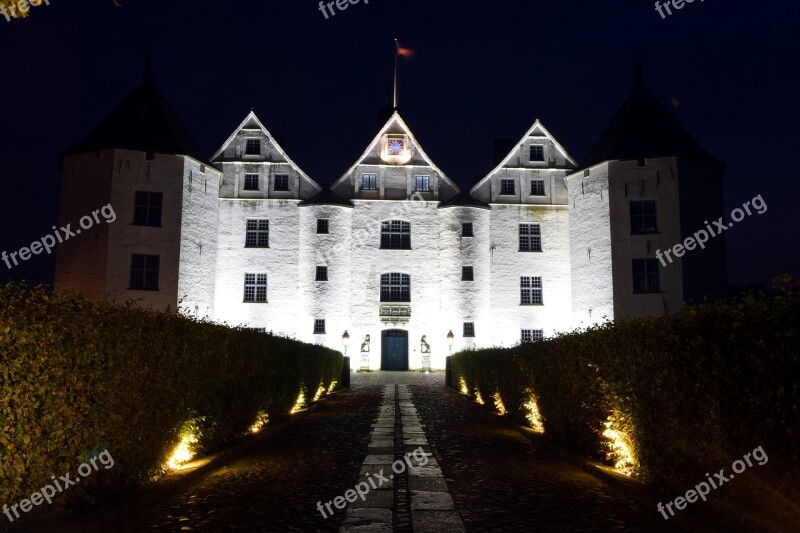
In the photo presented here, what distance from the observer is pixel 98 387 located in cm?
632

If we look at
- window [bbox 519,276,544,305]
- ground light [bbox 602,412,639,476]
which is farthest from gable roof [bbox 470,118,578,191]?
ground light [bbox 602,412,639,476]

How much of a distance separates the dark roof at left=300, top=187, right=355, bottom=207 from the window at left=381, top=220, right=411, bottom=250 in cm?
254

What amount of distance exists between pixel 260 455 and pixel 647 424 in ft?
18.2

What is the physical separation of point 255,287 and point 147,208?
8.07 metres

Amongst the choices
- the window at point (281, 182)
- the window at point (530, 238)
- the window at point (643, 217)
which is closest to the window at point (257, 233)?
the window at point (281, 182)

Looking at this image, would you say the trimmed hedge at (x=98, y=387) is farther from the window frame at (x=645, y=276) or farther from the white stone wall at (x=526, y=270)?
the white stone wall at (x=526, y=270)

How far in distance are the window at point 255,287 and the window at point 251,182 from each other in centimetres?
525

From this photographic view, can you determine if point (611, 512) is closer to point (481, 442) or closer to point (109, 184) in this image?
point (481, 442)

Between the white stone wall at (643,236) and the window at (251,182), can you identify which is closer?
the white stone wall at (643,236)

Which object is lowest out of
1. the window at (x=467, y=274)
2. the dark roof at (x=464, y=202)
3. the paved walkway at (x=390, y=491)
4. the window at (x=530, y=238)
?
the paved walkway at (x=390, y=491)

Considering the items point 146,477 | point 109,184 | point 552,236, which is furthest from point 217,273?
point 146,477

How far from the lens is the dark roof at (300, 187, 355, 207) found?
3955 cm

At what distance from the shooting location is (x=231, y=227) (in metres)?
39.8

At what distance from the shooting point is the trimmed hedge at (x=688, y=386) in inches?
196
